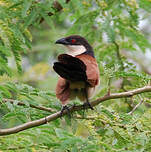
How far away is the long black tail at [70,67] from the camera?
2693 millimetres

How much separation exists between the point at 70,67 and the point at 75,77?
11 cm

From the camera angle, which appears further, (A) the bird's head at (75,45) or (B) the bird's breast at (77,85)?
(A) the bird's head at (75,45)

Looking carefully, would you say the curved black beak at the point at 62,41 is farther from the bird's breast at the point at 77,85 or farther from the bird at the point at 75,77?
the bird's breast at the point at 77,85

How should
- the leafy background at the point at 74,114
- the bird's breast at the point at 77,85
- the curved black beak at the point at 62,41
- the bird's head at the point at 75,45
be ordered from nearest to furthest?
the leafy background at the point at 74,114 → the bird's breast at the point at 77,85 → the curved black beak at the point at 62,41 → the bird's head at the point at 75,45

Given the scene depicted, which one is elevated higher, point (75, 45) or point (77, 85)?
point (75, 45)

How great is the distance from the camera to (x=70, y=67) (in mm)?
2758

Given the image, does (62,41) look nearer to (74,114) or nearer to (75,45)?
(75,45)

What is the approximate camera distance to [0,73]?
316cm

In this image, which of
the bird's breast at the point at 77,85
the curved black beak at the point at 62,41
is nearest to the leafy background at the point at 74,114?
the curved black beak at the point at 62,41

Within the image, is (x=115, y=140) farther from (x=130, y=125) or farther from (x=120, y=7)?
(x=120, y=7)

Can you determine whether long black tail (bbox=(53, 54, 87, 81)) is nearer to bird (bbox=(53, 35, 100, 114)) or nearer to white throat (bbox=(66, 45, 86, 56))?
bird (bbox=(53, 35, 100, 114))

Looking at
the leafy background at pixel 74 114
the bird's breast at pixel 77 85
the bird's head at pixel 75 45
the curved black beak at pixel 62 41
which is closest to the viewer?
the leafy background at pixel 74 114

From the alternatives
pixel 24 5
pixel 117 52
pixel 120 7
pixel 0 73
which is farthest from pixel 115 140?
pixel 117 52

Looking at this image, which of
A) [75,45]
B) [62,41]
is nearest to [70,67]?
[62,41]
